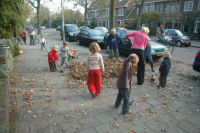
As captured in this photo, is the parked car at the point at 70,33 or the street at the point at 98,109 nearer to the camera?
the street at the point at 98,109

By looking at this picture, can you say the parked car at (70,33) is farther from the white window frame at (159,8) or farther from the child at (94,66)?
the white window frame at (159,8)

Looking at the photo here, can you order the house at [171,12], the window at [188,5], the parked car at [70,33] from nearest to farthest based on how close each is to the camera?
the parked car at [70,33]
the house at [171,12]
the window at [188,5]

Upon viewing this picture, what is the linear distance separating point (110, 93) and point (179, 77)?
11.5 feet

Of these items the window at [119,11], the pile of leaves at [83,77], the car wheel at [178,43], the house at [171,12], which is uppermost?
the window at [119,11]

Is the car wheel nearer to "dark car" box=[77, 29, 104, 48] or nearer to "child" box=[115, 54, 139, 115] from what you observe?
"dark car" box=[77, 29, 104, 48]

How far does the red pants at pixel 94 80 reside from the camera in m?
4.60

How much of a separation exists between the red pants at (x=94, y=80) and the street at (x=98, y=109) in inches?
11.2

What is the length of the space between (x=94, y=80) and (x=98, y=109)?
93 cm

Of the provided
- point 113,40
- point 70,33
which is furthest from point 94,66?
point 70,33

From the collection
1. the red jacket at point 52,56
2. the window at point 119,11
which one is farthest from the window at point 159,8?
the red jacket at point 52,56

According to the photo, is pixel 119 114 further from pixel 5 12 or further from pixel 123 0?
pixel 123 0

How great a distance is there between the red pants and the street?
0.29m

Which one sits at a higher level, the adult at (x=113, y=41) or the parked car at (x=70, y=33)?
the parked car at (x=70, y=33)

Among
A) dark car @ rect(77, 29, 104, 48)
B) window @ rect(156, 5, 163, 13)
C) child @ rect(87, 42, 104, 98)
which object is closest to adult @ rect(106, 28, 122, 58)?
child @ rect(87, 42, 104, 98)
